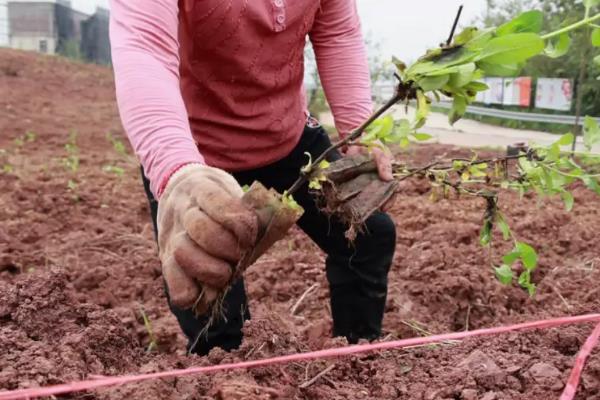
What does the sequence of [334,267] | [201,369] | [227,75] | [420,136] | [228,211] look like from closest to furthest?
[228,211] < [201,369] < [420,136] < [227,75] < [334,267]

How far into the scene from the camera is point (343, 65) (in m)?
2.11

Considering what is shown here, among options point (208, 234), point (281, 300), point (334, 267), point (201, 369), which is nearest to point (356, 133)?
point (208, 234)

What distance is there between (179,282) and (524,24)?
0.74 m

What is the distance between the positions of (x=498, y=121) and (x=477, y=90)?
15.4 m

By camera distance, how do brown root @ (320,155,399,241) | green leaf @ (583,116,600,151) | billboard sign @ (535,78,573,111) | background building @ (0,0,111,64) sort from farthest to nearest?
background building @ (0,0,111,64) < billboard sign @ (535,78,573,111) < green leaf @ (583,116,600,151) < brown root @ (320,155,399,241)

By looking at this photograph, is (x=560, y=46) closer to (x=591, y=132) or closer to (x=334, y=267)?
(x=591, y=132)

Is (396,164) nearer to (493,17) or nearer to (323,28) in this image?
(323,28)

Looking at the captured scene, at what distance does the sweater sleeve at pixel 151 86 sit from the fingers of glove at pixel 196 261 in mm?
131

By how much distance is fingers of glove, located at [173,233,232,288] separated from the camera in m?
1.20

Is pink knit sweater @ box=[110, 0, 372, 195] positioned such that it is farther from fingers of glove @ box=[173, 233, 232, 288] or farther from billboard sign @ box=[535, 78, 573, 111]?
billboard sign @ box=[535, 78, 573, 111]

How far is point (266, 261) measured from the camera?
11.6ft

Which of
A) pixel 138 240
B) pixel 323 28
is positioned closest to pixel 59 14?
pixel 138 240

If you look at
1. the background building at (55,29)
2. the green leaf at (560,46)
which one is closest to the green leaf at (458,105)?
the green leaf at (560,46)

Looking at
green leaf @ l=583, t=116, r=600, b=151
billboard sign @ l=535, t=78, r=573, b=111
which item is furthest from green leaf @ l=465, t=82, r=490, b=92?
billboard sign @ l=535, t=78, r=573, b=111
